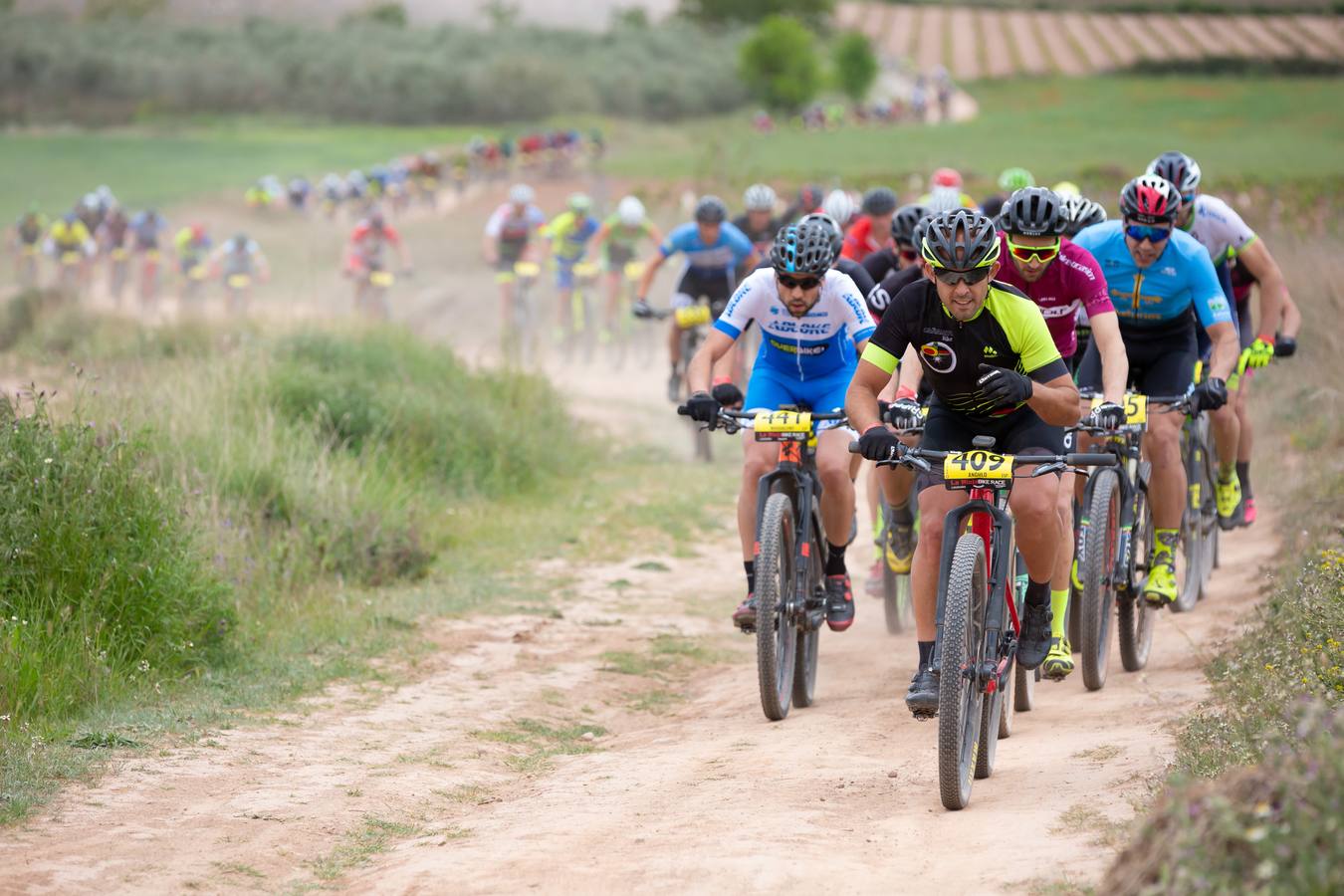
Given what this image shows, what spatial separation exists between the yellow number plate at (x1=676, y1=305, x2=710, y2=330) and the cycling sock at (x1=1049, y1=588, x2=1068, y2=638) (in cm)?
879

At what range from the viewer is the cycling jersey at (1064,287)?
8.08 m

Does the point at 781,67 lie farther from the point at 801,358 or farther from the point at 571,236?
the point at 801,358

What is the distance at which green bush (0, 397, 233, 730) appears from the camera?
849cm

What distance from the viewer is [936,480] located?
7.07m

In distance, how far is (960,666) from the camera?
6.29m

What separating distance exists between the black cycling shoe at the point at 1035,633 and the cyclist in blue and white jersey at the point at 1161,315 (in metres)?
1.81

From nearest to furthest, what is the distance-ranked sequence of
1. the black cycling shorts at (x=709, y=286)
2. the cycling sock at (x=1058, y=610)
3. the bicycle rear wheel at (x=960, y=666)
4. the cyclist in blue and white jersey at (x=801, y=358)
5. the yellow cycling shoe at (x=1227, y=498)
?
1. the bicycle rear wheel at (x=960, y=666)
2. the cycling sock at (x=1058, y=610)
3. the cyclist in blue and white jersey at (x=801, y=358)
4. the yellow cycling shoe at (x=1227, y=498)
5. the black cycling shorts at (x=709, y=286)

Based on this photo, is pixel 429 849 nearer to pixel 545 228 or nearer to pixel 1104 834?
pixel 1104 834

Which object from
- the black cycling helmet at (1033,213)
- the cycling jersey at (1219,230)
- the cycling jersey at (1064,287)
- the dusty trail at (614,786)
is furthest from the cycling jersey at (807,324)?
the cycling jersey at (1219,230)

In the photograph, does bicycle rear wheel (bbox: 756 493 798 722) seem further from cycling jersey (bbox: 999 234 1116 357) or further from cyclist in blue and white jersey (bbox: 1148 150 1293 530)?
cyclist in blue and white jersey (bbox: 1148 150 1293 530)

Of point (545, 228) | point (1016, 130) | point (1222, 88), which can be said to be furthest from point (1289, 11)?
point (545, 228)

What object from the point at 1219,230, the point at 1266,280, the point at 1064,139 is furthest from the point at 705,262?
the point at 1064,139

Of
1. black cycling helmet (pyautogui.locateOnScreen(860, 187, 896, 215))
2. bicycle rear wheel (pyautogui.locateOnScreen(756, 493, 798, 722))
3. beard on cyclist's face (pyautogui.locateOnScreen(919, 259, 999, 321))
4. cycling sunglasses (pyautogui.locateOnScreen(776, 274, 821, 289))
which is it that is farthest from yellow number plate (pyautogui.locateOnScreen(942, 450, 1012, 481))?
black cycling helmet (pyautogui.locateOnScreen(860, 187, 896, 215))

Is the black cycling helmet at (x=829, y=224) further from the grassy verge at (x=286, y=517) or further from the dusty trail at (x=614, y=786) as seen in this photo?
the grassy verge at (x=286, y=517)
